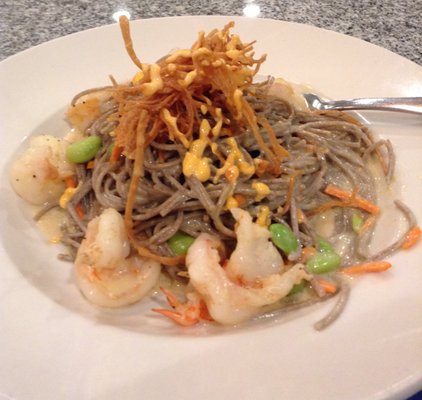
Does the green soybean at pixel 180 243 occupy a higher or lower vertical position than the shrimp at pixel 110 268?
lower

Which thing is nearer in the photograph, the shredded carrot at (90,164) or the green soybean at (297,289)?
the green soybean at (297,289)

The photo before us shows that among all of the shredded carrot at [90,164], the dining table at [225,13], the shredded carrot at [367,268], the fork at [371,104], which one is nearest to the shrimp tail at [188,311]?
the shredded carrot at [367,268]

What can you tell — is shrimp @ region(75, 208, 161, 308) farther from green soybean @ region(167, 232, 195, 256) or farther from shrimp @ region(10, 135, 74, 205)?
shrimp @ region(10, 135, 74, 205)

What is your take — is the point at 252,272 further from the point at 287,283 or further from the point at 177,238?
the point at 177,238

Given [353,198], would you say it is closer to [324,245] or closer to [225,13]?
[324,245]

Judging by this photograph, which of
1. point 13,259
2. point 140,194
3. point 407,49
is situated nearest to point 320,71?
point 407,49

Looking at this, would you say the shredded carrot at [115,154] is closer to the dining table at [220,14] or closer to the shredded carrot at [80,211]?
the shredded carrot at [80,211]
